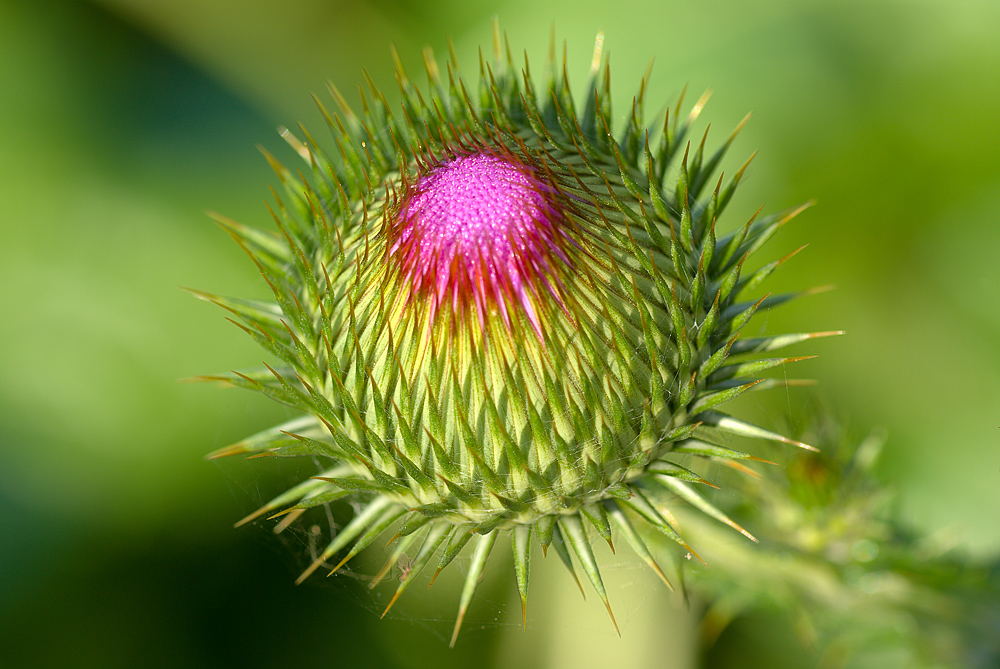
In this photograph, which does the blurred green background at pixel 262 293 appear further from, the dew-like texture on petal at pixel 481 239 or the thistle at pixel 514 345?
the dew-like texture on petal at pixel 481 239

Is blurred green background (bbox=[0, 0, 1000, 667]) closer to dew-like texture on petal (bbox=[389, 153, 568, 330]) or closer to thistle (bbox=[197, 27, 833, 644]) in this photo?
thistle (bbox=[197, 27, 833, 644])

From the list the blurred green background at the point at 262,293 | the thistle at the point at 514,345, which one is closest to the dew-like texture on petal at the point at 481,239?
the thistle at the point at 514,345

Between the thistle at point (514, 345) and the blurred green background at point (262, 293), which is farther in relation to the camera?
the blurred green background at point (262, 293)

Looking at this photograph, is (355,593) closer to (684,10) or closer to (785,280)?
(785,280)

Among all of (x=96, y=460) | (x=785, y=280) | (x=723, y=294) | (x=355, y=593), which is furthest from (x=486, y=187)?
(x=96, y=460)

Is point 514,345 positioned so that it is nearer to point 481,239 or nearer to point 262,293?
point 481,239

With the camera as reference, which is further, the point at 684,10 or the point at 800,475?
the point at 684,10

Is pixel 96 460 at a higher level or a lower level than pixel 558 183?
higher
